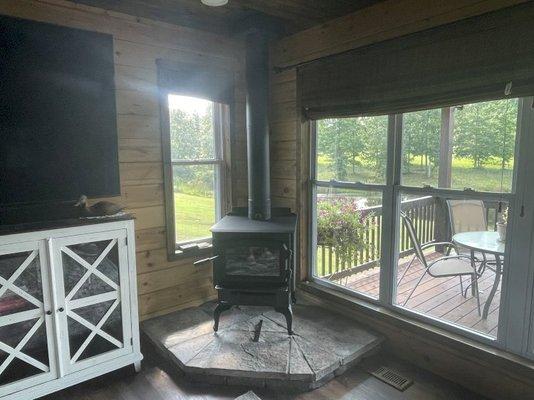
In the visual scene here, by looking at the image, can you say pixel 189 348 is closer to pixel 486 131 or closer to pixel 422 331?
pixel 422 331

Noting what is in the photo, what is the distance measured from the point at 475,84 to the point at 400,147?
62 cm

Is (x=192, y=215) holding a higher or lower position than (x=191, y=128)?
lower

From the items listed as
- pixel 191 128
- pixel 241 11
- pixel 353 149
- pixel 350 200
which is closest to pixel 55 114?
pixel 191 128

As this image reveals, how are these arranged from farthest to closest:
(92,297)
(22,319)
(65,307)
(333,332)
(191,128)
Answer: (191,128), (333,332), (92,297), (65,307), (22,319)

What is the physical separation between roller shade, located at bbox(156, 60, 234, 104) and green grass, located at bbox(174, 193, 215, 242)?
32.4 inches

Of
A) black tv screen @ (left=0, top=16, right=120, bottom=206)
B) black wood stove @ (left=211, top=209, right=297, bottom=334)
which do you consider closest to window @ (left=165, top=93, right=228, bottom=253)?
black tv screen @ (left=0, top=16, right=120, bottom=206)

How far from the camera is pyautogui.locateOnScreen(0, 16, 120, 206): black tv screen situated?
2.06 meters

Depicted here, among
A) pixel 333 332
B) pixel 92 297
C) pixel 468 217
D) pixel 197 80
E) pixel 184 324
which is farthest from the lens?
pixel 197 80

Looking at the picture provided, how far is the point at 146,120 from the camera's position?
8.59ft

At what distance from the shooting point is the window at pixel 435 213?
1917mm

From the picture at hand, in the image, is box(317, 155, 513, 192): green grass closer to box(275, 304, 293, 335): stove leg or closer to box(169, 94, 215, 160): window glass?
box(275, 304, 293, 335): stove leg

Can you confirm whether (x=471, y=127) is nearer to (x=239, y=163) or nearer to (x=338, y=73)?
(x=338, y=73)

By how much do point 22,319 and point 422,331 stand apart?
2.28 metres

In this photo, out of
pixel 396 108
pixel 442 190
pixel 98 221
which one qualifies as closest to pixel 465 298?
pixel 442 190
